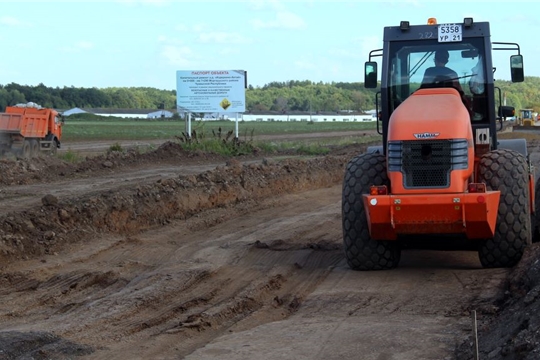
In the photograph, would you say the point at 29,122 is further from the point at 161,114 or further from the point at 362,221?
the point at 161,114

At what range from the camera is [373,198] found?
9695mm

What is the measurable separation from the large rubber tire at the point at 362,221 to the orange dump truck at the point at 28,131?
23.4 metres

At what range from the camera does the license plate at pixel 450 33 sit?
11.2m

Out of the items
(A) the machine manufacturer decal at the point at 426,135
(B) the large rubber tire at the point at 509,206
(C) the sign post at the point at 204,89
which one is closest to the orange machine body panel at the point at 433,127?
(A) the machine manufacturer decal at the point at 426,135

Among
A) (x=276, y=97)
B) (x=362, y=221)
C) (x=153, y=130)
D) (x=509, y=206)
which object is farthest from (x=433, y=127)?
(x=276, y=97)

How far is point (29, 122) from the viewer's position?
32625 millimetres

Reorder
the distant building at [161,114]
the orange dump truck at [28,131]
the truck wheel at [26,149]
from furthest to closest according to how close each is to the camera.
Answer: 1. the distant building at [161,114]
2. the truck wheel at [26,149]
3. the orange dump truck at [28,131]

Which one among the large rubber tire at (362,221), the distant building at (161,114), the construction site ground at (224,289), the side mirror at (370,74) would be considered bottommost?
the construction site ground at (224,289)

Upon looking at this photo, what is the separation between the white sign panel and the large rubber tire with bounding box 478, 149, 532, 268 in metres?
24.5

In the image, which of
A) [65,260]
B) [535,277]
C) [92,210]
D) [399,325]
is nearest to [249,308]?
[399,325]

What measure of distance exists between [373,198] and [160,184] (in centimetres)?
828

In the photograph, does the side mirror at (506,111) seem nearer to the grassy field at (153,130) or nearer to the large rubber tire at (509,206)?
the large rubber tire at (509,206)

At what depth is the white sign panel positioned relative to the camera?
34.2 metres

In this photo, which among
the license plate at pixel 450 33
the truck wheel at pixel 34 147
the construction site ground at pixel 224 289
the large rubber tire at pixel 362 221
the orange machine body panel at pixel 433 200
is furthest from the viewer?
the truck wheel at pixel 34 147
